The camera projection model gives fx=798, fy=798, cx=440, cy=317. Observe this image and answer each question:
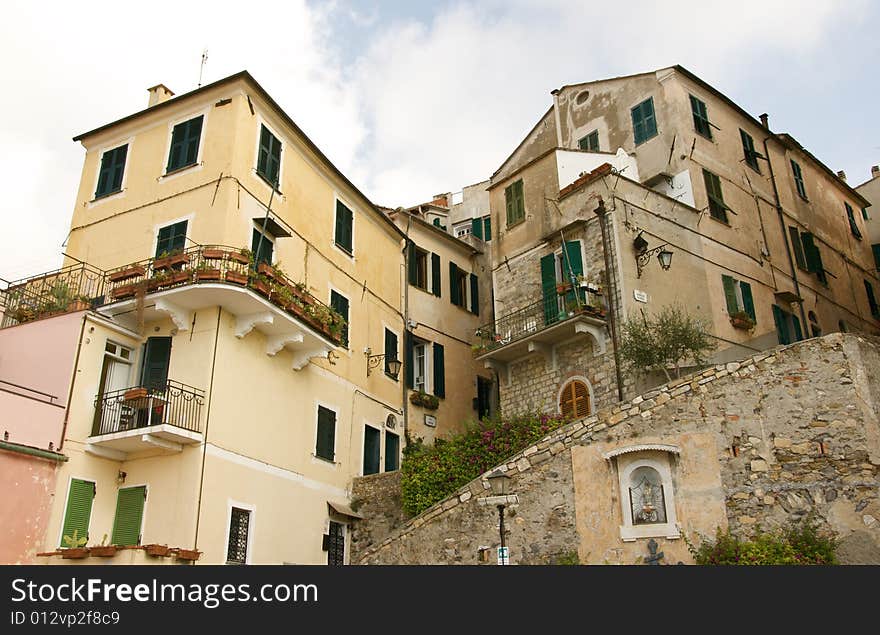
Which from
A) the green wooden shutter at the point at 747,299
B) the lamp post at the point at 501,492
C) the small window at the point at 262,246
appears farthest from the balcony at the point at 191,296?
the green wooden shutter at the point at 747,299

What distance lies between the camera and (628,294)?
20609mm

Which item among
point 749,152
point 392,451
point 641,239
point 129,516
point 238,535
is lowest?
point 238,535

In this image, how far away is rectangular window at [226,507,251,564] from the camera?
16625 millimetres

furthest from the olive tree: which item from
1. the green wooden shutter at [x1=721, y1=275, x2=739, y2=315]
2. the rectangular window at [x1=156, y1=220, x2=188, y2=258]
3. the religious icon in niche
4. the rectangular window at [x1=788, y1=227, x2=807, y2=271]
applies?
the rectangular window at [x1=156, y1=220, x2=188, y2=258]

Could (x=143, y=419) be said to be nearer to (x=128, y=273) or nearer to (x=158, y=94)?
(x=128, y=273)

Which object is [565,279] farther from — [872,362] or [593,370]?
[872,362]

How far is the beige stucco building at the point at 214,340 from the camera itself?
16.4 metres

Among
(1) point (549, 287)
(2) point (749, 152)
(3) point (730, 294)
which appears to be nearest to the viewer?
(1) point (549, 287)

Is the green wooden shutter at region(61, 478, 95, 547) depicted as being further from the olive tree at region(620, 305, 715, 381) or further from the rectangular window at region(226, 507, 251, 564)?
the olive tree at region(620, 305, 715, 381)

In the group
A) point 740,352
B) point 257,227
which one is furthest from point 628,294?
point 257,227

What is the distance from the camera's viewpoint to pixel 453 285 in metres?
28.4

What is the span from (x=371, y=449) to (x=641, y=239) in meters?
9.37

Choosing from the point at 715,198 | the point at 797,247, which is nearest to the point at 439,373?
the point at 715,198
